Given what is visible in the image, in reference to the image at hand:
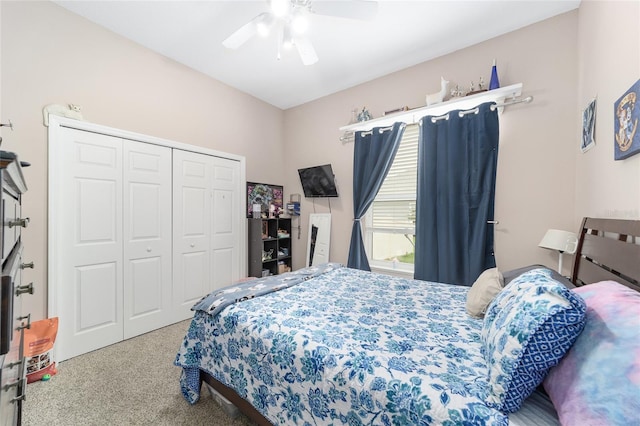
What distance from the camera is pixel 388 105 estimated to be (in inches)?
127

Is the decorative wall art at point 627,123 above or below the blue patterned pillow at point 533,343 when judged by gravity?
above

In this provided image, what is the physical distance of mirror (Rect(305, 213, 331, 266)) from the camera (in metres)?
3.72

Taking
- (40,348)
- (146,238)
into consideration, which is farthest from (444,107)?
(40,348)

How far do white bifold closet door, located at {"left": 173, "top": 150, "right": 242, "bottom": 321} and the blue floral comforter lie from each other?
4.86 ft

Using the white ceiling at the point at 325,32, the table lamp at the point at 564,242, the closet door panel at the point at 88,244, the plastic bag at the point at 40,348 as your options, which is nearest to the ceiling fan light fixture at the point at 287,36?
the white ceiling at the point at 325,32

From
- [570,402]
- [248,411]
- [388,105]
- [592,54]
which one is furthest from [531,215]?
[248,411]

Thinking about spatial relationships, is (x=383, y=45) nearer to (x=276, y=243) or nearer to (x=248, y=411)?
(x=276, y=243)

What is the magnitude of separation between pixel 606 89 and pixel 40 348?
4.12 meters

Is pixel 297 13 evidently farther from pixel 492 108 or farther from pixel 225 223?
pixel 225 223

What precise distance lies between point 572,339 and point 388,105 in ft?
9.73

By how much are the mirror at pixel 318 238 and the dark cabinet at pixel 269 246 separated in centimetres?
41

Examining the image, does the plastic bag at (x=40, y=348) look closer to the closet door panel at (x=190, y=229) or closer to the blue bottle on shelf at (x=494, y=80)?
the closet door panel at (x=190, y=229)

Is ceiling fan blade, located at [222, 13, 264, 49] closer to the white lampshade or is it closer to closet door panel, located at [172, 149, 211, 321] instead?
closet door panel, located at [172, 149, 211, 321]

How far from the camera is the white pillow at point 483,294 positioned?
145 centimetres
